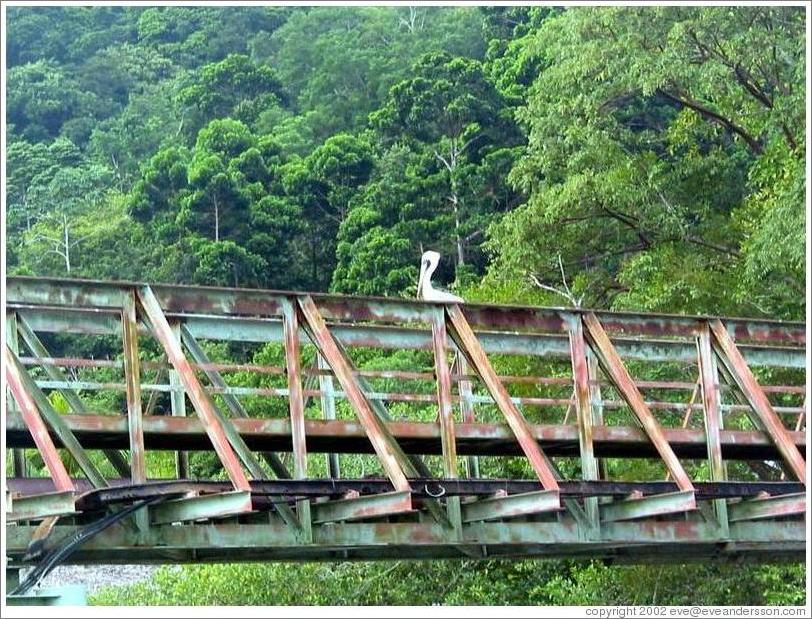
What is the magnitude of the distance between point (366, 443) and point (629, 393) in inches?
73.8

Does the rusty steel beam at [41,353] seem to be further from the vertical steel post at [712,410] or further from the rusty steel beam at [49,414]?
the vertical steel post at [712,410]

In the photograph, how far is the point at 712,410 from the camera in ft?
43.6

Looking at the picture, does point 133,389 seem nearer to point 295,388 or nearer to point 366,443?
point 295,388

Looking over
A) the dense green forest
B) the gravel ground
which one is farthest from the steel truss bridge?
the gravel ground

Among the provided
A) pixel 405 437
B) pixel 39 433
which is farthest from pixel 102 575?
pixel 39 433

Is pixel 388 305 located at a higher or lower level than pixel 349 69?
lower

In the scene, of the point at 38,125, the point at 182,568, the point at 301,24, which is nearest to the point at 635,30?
the point at 182,568

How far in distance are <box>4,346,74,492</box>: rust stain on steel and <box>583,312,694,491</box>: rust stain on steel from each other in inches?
159

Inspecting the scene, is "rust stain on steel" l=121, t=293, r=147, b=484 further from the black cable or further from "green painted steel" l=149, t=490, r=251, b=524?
"green painted steel" l=149, t=490, r=251, b=524

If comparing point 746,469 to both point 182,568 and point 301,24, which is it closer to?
point 182,568

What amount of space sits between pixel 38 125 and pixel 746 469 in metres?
42.1

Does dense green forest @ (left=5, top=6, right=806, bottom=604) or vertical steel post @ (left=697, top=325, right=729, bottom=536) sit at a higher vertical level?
dense green forest @ (left=5, top=6, right=806, bottom=604)

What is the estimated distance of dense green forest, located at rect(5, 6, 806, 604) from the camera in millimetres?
23844

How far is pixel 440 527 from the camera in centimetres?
1226
